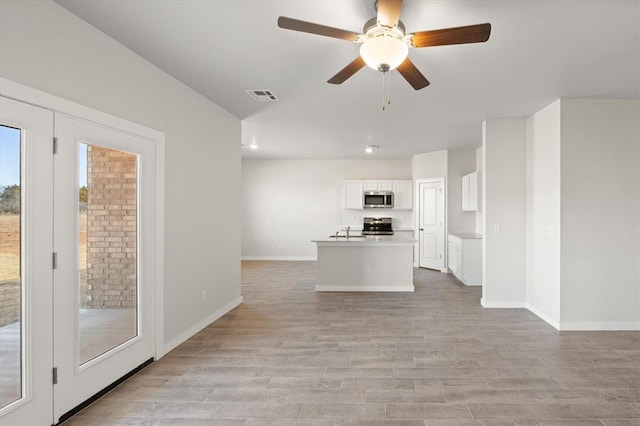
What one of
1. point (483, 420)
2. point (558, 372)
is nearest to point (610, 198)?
point (558, 372)

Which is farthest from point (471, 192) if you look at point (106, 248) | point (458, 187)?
point (106, 248)

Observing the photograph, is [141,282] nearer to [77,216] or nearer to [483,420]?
[77,216]

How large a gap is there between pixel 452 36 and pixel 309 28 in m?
0.81

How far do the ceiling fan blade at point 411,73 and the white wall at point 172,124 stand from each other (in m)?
2.18

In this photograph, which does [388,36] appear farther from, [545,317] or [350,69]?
[545,317]

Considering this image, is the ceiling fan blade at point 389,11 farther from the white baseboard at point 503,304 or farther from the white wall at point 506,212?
the white baseboard at point 503,304

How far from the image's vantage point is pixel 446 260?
24.7 feet

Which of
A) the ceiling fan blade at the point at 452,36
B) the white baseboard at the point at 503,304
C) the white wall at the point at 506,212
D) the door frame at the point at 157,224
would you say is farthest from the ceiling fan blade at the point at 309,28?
the white baseboard at the point at 503,304

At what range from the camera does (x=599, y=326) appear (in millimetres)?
3961

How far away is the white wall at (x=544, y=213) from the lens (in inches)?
159

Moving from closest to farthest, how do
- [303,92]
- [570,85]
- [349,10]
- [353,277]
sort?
[349,10] < [570,85] < [303,92] < [353,277]

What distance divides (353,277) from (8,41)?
504cm

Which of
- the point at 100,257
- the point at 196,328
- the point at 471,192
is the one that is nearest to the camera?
the point at 100,257

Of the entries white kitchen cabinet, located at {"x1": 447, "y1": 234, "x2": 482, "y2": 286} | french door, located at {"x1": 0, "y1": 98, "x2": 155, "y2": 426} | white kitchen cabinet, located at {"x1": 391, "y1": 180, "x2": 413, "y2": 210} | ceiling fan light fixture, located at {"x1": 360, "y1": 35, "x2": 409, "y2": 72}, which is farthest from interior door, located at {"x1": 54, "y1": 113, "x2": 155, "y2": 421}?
white kitchen cabinet, located at {"x1": 391, "y1": 180, "x2": 413, "y2": 210}
